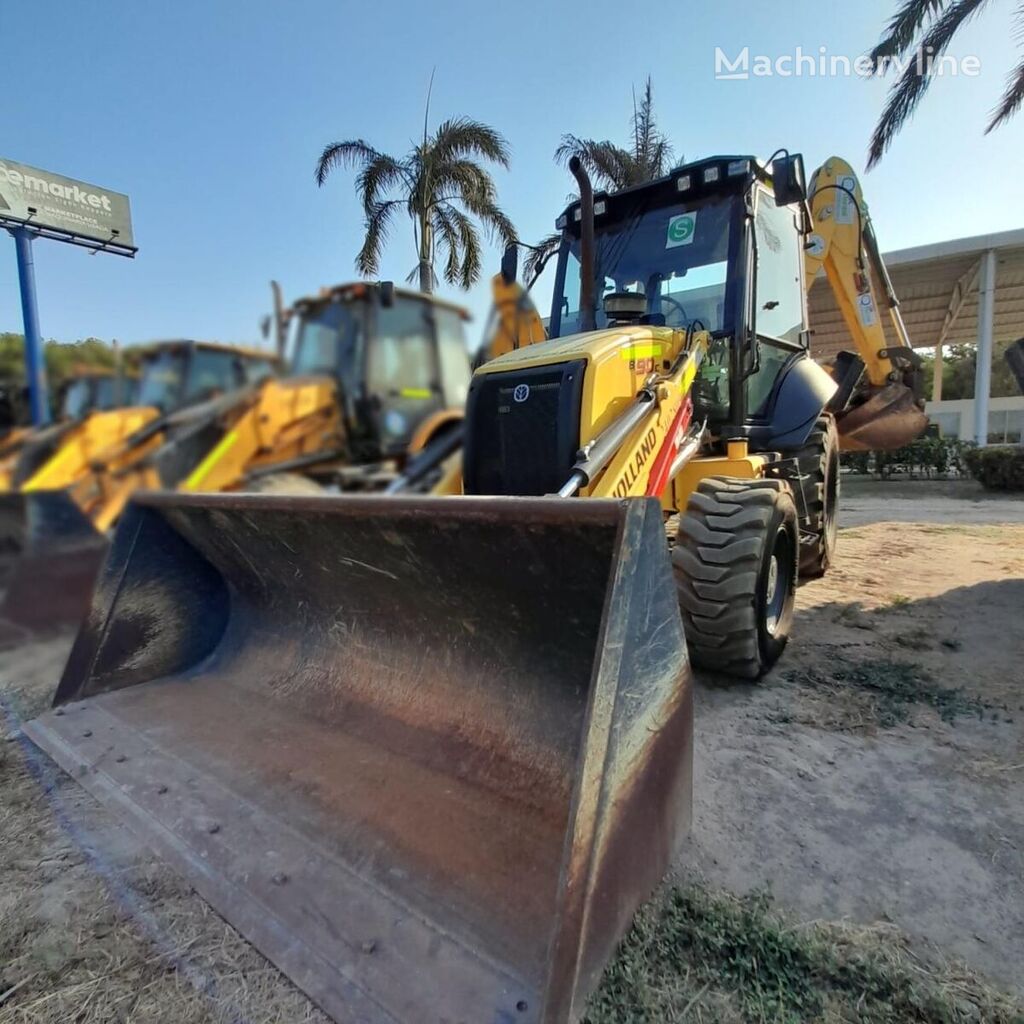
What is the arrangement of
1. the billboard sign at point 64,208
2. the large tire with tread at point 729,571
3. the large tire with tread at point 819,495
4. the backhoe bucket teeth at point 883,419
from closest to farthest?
the large tire with tread at point 729,571
the large tire with tread at point 819,495
the backhoe bucket teeth at point 883,419
the billboard sign at point 64,208

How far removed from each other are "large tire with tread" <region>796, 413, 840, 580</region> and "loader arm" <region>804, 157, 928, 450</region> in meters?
0.52

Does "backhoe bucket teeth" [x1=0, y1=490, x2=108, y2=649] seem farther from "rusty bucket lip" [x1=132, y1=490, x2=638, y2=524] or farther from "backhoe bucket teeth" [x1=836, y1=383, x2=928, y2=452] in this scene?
"backhoe bucket teeth" [x1=836, y1=383, x2=928, y2=452]

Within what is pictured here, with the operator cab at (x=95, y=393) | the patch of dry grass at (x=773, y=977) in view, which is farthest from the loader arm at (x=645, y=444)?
the operator cab at (x=95, y=393)

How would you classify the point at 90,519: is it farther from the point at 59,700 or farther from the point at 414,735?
the point at 414,735

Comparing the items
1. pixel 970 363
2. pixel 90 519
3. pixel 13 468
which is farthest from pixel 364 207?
pixel 970 363

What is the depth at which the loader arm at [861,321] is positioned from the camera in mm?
6211

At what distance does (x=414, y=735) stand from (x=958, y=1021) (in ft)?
5.23

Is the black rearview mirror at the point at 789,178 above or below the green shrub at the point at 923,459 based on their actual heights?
above

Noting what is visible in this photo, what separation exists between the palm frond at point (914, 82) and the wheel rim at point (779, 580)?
39.4 feet

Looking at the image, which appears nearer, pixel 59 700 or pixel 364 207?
pixel 59 700

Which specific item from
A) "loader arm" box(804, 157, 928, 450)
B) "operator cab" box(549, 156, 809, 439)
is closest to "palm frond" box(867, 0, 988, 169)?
"loader arm" box(804, 157, 928, 450)

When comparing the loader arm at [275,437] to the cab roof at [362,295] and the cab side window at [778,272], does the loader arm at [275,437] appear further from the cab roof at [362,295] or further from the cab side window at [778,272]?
the cab side window at [778,272]

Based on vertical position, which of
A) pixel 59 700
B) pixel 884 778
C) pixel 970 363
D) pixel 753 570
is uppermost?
pixel 970 363

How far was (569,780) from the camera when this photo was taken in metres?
1.98
